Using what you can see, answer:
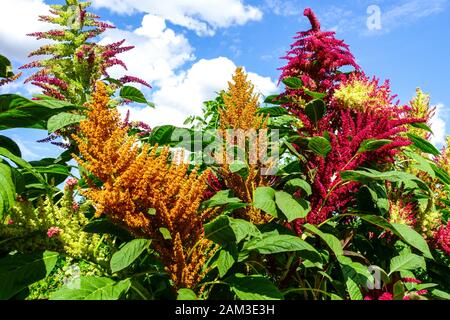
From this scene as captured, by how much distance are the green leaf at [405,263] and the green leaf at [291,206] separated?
0.53 m

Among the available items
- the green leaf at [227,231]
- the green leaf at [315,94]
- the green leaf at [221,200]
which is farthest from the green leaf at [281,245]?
the green leaf at [315,94]

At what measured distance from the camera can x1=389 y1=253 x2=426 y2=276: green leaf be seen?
6.78ft

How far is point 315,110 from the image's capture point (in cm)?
224

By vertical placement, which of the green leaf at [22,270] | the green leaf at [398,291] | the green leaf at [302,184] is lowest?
the green leaf at [398,291]

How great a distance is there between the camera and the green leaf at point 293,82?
2.52 meters

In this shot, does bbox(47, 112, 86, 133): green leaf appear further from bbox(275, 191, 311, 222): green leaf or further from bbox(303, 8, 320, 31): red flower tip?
bbox(303, 8, 320, 31): red flower tip

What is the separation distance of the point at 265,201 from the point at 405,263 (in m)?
0.76

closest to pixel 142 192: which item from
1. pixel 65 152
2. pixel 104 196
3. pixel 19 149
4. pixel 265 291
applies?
pixel 104 196

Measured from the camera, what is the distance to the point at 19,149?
2135 millimetres

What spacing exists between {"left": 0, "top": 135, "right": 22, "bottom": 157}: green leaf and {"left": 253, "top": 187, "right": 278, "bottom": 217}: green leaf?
42.6 inches

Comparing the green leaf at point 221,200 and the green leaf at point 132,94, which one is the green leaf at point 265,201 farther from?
the green leaf at point 132,94

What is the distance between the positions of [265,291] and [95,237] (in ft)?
2.28

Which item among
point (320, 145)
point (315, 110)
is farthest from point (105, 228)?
point (315, 110)
